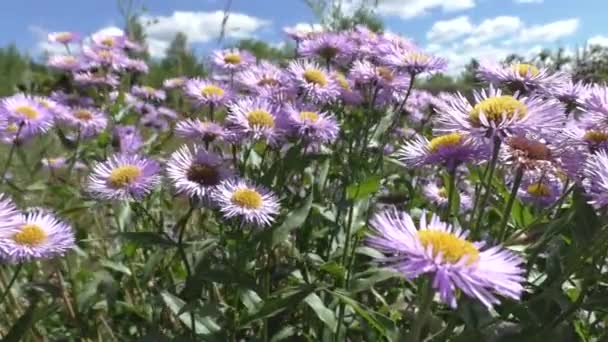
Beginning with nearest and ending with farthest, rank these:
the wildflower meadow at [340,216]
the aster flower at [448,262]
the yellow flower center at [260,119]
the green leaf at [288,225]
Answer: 1. the aster flower at [448,262]
2. the wildflower meadow at [340,216]
3. the green leaf at [288,225]
4. the yellow flower center at [260,119]

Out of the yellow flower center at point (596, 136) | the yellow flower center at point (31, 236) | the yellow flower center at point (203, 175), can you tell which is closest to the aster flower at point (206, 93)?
the yellow flower center at point (203, 175)

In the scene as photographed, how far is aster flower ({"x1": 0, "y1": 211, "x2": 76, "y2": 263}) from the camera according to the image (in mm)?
1689

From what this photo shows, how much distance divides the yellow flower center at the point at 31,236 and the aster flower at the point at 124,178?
0.16m

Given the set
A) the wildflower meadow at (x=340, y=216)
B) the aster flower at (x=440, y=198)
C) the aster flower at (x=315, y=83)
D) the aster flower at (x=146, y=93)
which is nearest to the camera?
the wildflower meadow at (x=340, y=216)

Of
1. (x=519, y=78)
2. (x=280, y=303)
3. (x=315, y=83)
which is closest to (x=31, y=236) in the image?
(x=280, y=303)

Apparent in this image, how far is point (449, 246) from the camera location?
1094mm

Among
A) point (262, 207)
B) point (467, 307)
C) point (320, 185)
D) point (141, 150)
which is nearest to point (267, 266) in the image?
point (262, 207)

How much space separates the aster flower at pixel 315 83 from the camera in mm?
2182

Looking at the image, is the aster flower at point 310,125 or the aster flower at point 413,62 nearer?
the aster flower at point 310,125

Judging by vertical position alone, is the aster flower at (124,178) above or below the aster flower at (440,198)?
above

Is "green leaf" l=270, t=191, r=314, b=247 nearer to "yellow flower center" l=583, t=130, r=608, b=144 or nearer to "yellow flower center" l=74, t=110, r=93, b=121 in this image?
"yellow flower center" l=583, t=130, r=608, b=144

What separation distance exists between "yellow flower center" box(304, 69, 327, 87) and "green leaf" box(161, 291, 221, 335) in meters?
0.80

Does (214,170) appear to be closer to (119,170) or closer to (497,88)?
(119,170)

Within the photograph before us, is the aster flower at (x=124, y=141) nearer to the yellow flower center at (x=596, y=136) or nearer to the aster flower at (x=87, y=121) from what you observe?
the aster flower at (x=87, y=121)
